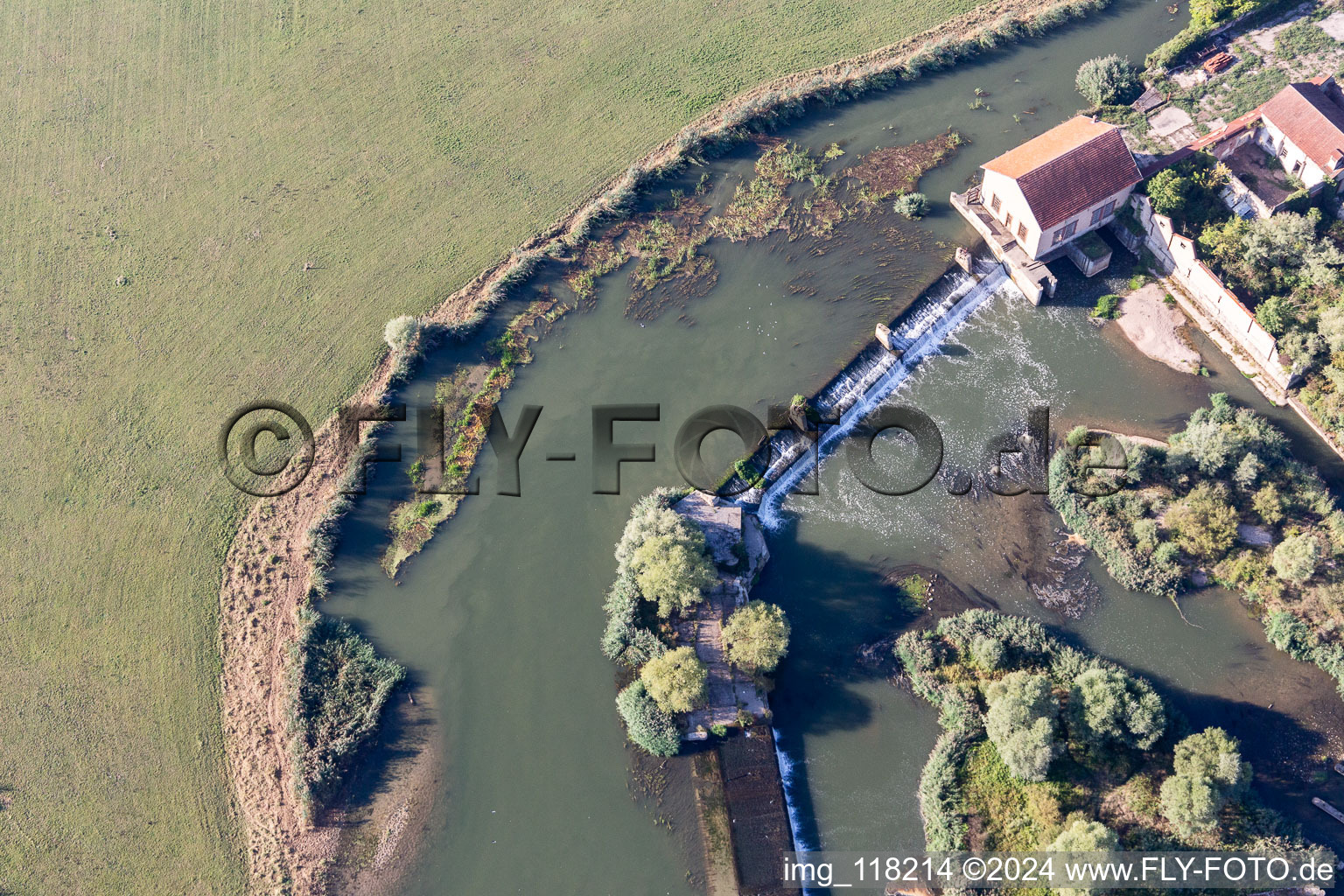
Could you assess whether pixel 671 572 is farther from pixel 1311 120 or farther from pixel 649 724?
pixel 1311 120

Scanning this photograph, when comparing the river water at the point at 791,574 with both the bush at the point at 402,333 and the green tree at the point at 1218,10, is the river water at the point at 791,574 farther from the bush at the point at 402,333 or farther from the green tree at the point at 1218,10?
the green tree at the point at 1218,10

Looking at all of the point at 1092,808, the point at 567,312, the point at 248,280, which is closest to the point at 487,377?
the point at 567,312

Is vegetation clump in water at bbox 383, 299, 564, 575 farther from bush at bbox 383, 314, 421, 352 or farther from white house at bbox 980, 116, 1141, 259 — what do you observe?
white house at bbox 980, 116, 1141, 259

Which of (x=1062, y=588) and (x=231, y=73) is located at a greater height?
(x=231, y=73)

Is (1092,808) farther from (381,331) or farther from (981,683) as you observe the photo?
(381,331)

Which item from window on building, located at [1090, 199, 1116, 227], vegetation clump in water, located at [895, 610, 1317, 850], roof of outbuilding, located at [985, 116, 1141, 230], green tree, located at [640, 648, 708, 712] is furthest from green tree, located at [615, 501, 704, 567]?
window on building, located at [1090, 199, 1116, 227]

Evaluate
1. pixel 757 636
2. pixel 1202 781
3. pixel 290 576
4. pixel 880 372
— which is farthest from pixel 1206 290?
pixel 290 576
